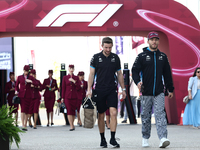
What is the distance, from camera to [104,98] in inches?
336

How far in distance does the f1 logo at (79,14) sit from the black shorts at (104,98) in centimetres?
716

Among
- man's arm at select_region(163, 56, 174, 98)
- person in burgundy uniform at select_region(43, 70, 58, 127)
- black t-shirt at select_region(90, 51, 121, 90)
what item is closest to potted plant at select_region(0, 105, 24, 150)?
black t-shirt at select_region(90, 51, 121, 90)

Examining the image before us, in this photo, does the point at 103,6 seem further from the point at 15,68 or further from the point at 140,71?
the point at 15,68

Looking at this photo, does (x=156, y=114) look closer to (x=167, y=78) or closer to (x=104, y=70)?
(x=167, y=78)

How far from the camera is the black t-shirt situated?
8470mm

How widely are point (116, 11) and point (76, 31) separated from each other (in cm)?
147

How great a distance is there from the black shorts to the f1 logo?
7165 mm

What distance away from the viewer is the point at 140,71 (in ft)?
28.0

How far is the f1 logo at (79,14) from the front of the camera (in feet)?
50.3

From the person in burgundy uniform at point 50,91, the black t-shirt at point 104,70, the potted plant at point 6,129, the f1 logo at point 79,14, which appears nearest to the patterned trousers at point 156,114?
the black t-shirt at point 104,70

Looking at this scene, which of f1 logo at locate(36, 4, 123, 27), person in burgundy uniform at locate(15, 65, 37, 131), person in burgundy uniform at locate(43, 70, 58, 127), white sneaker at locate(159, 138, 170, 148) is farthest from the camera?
person in burgundy uniform at locate(43, 70, 58, 127)

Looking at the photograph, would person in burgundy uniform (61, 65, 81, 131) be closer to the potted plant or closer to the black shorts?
the black shorts

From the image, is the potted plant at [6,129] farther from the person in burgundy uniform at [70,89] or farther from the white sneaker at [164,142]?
the person in burgundy uniform at [70,89]

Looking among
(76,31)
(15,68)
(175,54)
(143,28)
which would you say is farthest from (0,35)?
(15,68)
